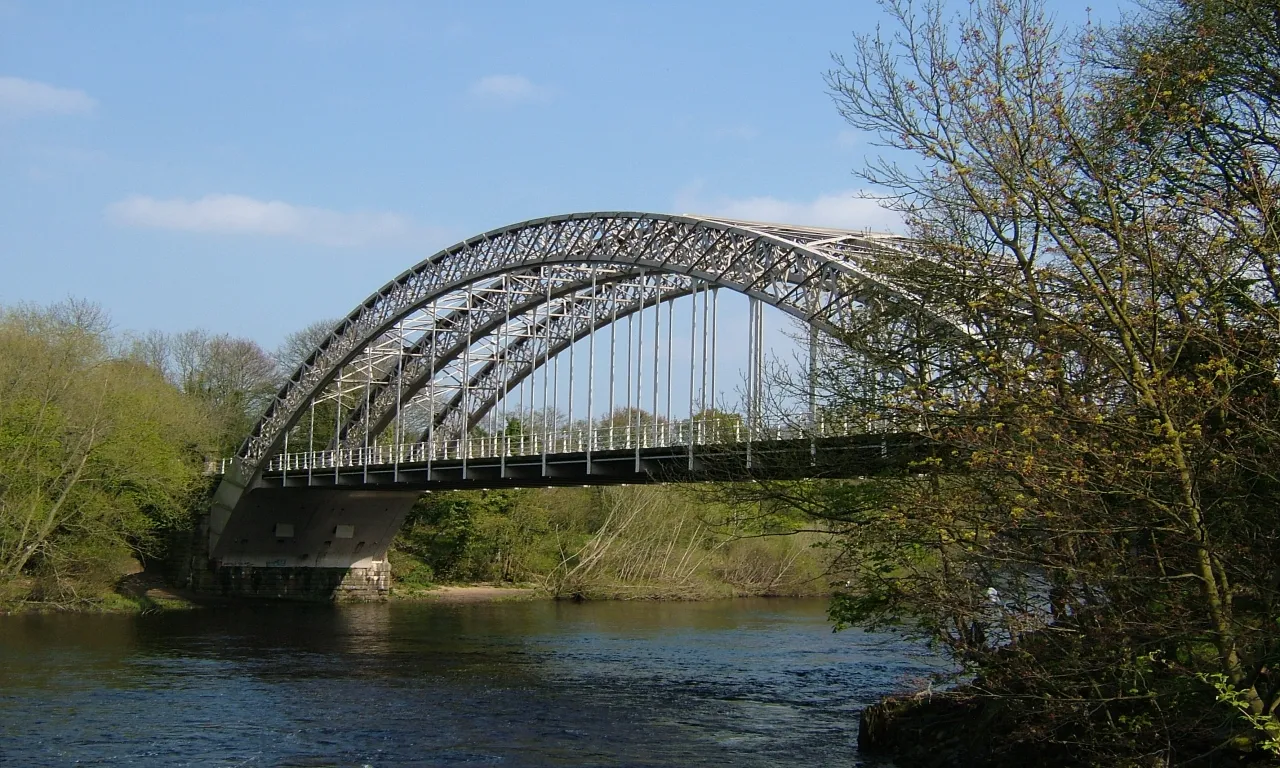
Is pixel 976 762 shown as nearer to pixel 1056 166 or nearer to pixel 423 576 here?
pixel 1056 166

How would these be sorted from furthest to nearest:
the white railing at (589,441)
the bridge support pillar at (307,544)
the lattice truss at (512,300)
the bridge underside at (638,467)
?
the bridge support pillar at (307,544), the lattice truss at (512,300), the white railing at (589,441), the bridge underside at (638,467)

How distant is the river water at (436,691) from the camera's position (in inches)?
789

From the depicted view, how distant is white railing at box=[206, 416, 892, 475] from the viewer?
20.7 m

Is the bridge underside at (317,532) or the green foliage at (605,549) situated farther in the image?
the green foliage at (605,549)

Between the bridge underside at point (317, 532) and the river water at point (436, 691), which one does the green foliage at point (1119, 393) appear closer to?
the river water at point (436, 691)

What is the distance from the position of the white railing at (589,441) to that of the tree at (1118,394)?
2.49 meters

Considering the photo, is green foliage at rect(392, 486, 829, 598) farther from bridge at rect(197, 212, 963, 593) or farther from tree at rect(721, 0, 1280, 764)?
tree at rect(721, 0, 1280, 764)

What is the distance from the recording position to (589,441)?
3819 cm

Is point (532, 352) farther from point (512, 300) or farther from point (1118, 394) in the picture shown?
point (1118, 394)

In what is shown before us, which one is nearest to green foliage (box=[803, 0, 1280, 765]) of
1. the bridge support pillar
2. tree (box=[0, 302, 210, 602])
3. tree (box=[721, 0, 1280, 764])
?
tree (box=[721, 0, 1280, 764])

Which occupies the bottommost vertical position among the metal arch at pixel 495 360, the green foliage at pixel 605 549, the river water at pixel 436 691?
the river water at pixel 436 691

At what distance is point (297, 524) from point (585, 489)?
1305 cm

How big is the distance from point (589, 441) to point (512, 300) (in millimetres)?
13049

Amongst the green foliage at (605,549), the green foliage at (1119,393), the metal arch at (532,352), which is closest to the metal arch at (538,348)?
the metal arch at (532,352)
